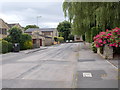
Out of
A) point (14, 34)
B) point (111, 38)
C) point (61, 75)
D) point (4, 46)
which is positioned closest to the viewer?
point (61, 75)

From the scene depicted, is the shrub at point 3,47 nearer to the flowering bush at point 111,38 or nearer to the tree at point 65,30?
the flowering bush at point 111,38

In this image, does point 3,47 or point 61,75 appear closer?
point 61,75

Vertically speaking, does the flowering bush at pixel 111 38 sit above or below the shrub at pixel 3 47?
above

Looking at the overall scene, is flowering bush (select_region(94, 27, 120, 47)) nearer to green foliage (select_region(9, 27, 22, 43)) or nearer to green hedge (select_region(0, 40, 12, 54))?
green hedge (select_region(0, 40, 12, 54))

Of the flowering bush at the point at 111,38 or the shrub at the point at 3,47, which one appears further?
the shrub at the point at 3,47

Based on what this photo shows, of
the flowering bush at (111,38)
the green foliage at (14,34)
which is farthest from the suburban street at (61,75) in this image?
the green foliage at (14,34)

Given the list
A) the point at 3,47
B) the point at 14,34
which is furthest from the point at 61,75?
the point at 14,34

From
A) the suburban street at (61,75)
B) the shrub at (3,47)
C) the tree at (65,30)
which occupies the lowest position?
the suburban street at (61,75)

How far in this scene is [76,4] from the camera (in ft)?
44.9

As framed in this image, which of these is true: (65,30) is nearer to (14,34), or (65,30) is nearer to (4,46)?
(14,34)

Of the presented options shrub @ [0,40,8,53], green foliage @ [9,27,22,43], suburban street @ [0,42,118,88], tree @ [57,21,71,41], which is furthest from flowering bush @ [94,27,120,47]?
tree @ [57,21,71,41]

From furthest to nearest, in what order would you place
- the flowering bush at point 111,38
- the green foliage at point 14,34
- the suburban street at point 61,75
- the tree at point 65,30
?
the tree at point 65,30 < the green foliage at point 14,34 < the flowering bush at point 111,38 < the suburban street at point 61,75

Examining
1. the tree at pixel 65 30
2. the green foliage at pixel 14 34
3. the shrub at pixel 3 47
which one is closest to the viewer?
the shrub at pixel 3 47

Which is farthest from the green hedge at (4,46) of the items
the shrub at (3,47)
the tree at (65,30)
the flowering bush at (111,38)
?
the tree at (65,30)
